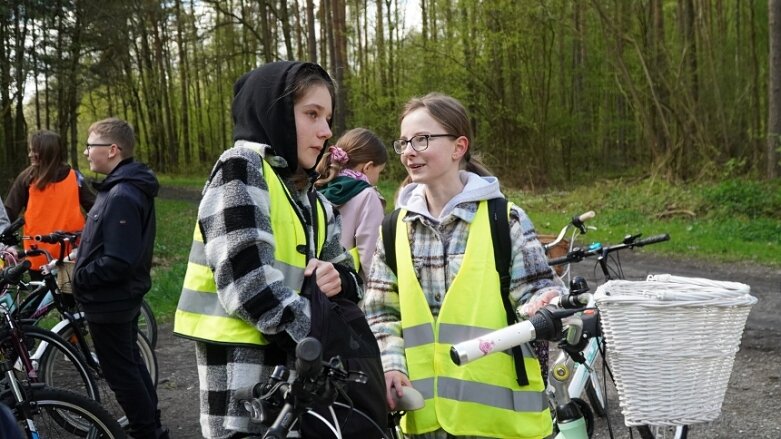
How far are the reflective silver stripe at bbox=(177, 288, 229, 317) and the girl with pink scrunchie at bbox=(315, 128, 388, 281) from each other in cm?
A: 222

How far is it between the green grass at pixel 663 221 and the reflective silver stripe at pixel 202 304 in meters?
7.34

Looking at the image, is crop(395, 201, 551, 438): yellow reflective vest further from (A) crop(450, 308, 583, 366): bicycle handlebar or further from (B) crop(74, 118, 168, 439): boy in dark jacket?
(B) crop(74, 118, 168, 439): boy in dark jacket

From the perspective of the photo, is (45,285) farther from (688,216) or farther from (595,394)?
(688,216)

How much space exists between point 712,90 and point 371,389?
69.8ft

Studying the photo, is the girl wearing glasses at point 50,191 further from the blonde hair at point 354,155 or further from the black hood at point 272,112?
the black hood at point 272,112

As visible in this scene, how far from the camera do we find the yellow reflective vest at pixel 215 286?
7.14 feet

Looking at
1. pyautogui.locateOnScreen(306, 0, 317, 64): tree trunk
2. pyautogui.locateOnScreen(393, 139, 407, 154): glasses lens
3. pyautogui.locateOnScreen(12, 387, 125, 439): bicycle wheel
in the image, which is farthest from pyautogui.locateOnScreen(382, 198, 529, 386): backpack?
pyautogui.locateOnScreen(306, 0, 317, 64): tree trunk

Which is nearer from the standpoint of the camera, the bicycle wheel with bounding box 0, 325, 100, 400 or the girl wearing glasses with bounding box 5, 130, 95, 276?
the bicycle wheel with bounding box 0, 325, 100, 400

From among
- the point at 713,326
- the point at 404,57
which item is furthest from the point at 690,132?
the point at 713,326

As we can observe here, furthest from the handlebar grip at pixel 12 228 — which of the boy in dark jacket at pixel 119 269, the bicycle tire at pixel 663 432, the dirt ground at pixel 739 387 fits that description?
the bicycle tire at pixel 663 432

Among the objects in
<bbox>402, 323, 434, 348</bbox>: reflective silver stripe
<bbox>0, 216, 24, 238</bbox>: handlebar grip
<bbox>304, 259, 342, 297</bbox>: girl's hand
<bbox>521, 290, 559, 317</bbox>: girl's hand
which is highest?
<bbox>304, 259, 342, 297</bbox>: girl's hand

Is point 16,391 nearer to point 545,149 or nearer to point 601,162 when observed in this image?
point 545,149

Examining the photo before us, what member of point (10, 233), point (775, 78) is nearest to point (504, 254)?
point (10, 233)

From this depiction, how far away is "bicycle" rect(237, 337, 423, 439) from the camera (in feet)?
5.67
